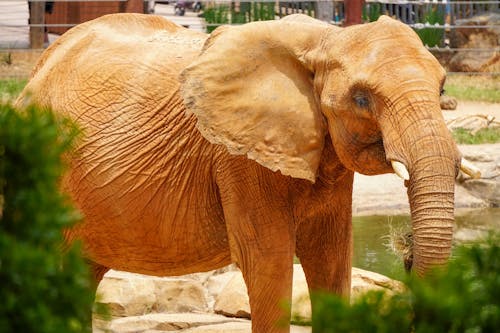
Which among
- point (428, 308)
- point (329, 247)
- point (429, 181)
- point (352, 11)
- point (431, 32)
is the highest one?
point (428, 308)

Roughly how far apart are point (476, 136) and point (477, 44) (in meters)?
6.75

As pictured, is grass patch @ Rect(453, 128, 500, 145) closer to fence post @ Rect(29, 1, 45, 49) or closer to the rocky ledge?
the rocky ledge

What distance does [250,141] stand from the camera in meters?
6.16

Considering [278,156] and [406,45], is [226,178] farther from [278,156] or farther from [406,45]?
[406,45]

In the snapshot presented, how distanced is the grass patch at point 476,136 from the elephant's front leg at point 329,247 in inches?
288

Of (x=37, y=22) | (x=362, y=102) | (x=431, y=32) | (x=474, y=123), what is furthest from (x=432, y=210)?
(x=37, y=22)

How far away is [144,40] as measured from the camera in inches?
281

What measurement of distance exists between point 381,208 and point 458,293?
924 centimetres

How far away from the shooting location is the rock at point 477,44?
19891mm

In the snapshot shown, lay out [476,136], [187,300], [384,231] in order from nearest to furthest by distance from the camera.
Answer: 1. [187,300]
2. [384,231]
3. [476,136]

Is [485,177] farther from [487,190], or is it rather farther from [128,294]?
[128,294]

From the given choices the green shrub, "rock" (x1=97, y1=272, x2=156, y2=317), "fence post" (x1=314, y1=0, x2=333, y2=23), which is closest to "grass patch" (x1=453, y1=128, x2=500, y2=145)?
"fence post" (x1=314, y1=0, x2=333, y2=23)

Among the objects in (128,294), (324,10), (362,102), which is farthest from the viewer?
(324,10)

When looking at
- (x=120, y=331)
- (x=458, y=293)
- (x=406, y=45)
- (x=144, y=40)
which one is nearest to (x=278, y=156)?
(x=406, y=45)
